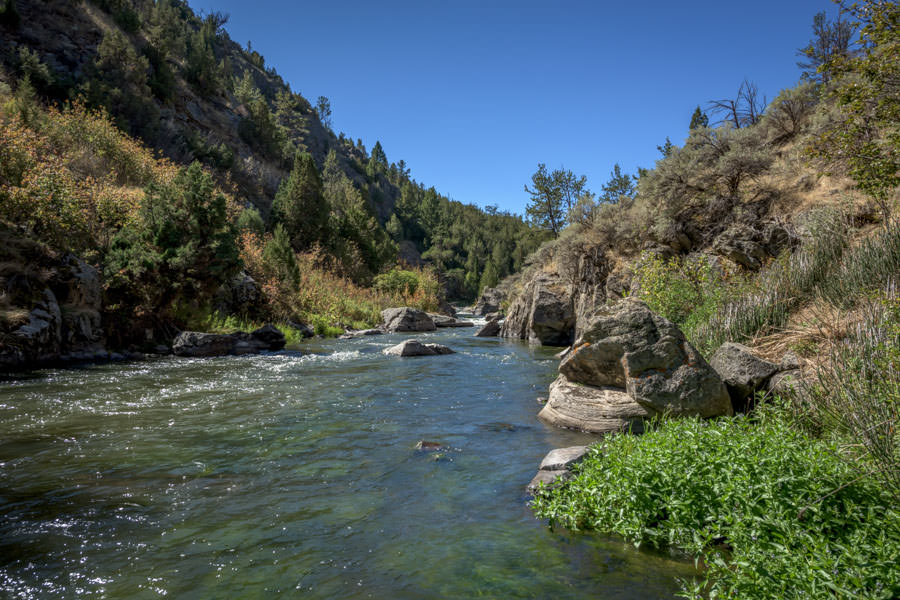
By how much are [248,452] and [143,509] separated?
1.74m

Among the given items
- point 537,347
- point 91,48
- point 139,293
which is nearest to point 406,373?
point 537,347

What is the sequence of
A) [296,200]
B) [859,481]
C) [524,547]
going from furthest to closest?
[296,200] < [524,547] < [859,481]

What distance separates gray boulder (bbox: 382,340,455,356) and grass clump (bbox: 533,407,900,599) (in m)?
11.6

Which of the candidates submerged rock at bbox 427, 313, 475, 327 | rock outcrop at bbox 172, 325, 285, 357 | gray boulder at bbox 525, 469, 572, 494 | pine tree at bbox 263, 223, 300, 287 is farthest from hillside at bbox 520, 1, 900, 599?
submerged rock at bbox 427, 313, 475, 327

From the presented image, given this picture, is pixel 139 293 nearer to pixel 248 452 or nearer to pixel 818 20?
pixel 248 452

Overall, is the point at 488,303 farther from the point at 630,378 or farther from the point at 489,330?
the point at 630,378

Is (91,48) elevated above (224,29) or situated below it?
below

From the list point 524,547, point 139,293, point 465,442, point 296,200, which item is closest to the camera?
point 524,547

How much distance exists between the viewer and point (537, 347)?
1923cm

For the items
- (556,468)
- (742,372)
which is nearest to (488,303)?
(742,372)

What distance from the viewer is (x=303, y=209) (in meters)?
37.9

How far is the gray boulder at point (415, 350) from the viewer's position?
16.2 m

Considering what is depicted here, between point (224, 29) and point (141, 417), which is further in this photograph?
point (224, 29)

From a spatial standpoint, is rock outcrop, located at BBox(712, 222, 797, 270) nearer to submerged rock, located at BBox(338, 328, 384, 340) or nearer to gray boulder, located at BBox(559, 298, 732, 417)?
gray boulder, located at BBox(559, 298, 732, 417)
